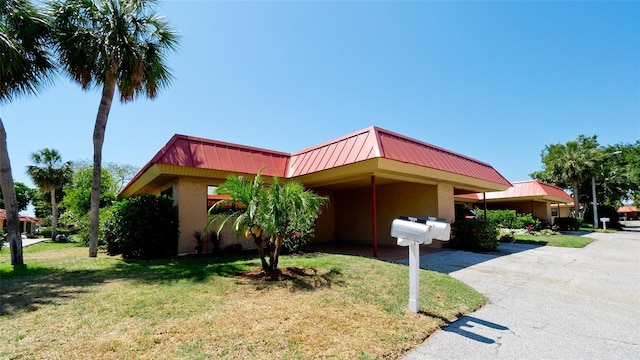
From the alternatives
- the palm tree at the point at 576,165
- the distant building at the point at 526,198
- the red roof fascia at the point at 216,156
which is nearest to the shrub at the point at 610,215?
the palm tree at the point at 576,165

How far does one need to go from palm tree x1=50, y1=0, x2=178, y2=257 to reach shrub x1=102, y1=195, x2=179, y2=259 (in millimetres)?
885

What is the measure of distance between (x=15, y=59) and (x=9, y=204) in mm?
3916

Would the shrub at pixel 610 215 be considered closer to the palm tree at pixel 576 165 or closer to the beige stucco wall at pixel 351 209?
the palm tree at pixel 576 165

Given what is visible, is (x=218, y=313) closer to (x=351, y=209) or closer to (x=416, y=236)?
(x=416, y=236)

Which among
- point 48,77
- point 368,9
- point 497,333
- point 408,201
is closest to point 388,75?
point 368,9

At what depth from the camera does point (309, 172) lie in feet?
35.1

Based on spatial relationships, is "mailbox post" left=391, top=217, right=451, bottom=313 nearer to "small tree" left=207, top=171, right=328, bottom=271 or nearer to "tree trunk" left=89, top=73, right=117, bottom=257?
"small tree" left=207, top=171, right=328, bottom=271

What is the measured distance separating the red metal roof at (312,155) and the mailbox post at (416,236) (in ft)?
12.1

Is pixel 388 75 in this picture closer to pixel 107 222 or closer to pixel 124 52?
pixel 124 52

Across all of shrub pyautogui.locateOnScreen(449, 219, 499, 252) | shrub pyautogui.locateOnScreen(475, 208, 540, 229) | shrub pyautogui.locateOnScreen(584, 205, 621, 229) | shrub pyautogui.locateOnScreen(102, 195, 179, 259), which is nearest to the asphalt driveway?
shrub pyautogui.locateOnScreen(449, 219, 499, 252)

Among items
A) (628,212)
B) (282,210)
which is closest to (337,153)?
(282,210)

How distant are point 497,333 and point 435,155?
8.27m

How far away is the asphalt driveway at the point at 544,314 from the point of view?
3623 mm

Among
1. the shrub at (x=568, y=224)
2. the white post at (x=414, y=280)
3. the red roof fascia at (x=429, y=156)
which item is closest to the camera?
the white post at (x=414, y=280)
